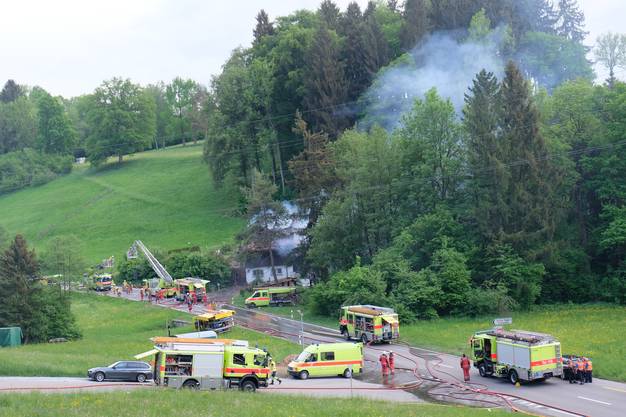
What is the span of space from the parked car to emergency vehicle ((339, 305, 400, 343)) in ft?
52.3

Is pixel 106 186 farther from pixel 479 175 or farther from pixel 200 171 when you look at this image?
pixel 479 175

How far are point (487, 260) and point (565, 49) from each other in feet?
146

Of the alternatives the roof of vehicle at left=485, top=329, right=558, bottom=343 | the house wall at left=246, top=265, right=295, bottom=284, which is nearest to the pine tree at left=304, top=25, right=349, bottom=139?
the house wall at left=246, top=265, right=295, bottom=284

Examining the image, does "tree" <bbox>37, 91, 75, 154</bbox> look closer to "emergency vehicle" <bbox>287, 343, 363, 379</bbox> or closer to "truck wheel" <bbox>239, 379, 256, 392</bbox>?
"emergency vehicle" <bbox>287, 343, 363, 379</bbox>

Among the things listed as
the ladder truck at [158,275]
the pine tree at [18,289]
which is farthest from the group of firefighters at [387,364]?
the ladder truck at [158,275]

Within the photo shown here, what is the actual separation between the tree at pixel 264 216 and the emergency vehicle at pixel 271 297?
5938 millimetres

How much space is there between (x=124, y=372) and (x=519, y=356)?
18.5 metres

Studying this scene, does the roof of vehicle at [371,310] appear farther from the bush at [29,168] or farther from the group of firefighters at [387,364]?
the bush at [29,168]

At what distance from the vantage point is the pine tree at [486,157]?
56906 millimetres

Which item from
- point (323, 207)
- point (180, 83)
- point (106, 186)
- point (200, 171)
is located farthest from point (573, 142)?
point (180, 83)

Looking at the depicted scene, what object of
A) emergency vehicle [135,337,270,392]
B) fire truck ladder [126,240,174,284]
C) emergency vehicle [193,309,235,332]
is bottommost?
emergency vehicle [193,309,235,332]

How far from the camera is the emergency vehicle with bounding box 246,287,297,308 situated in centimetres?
6391

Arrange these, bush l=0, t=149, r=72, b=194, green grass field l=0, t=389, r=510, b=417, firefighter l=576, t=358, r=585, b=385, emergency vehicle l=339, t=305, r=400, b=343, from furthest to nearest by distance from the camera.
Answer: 1. bush l=0, t=149, r=72, b=194
2. emergency vehicle l=339, t=305, r=400, b=343
3. firefighter l=576, t=358, r=585, b=385
4. green grass field l=0, t=389, r=510, b=417

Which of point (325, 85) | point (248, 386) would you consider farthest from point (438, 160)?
point (248, 386)
